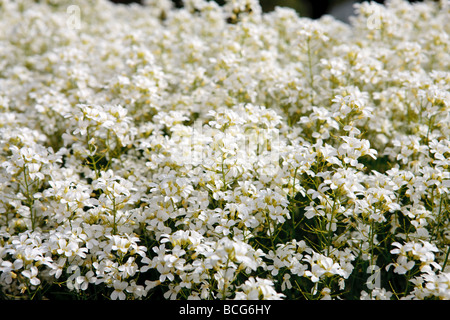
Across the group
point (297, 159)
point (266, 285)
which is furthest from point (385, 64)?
point (266, 285)

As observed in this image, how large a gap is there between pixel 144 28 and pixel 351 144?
4296mm

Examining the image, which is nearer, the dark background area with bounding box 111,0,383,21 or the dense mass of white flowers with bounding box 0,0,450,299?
the dense mass of white flowers with bounding box 0,0,450,299

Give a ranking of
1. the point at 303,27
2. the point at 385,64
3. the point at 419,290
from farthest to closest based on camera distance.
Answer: the point at 385,64, the point at 303,27, the point at 419,290

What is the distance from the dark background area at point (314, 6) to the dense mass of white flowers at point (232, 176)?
21.2 ft

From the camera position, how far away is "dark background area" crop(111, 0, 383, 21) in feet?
36.9

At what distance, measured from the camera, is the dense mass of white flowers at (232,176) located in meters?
2.80

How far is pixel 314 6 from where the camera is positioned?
12547 mm

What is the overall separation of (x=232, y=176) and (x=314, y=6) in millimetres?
10856

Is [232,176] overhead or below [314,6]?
below

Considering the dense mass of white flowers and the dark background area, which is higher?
the dark background area

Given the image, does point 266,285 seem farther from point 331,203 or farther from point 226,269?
point 331,203

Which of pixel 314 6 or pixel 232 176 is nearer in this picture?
pixel 232 176

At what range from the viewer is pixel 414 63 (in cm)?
433

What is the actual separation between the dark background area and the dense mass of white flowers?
255 inches
